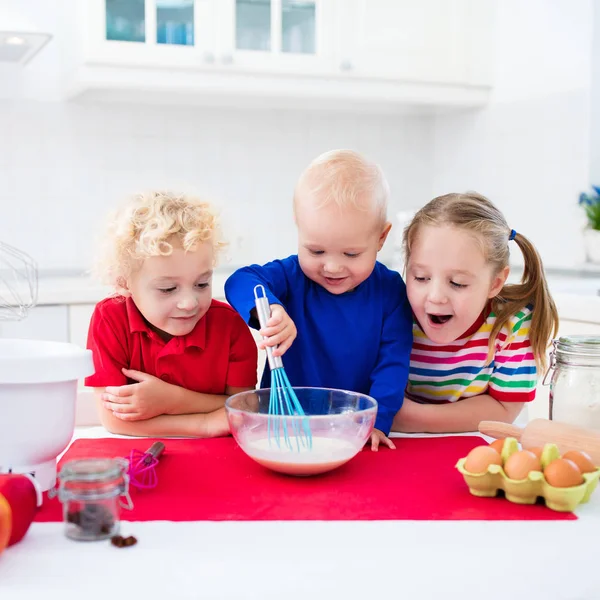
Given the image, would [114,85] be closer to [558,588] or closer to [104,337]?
[104,337]

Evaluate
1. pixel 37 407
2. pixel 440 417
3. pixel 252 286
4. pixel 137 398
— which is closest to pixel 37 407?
pixel 37 407

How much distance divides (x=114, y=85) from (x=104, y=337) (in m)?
1.69

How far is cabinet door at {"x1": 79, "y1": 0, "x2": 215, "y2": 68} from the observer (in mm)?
2674

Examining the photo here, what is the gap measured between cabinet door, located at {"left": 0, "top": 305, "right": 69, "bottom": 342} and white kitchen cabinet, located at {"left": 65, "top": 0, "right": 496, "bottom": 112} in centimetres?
78

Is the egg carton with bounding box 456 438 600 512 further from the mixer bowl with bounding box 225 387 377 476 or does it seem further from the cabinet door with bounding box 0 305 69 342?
the cabinet door with bounding box 0 305 69 342

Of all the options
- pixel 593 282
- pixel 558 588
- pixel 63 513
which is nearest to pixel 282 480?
pixel 63 513

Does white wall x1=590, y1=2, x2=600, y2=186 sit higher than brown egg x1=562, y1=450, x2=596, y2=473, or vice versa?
white wall x1=590, y1=2, x2=600, y2=186

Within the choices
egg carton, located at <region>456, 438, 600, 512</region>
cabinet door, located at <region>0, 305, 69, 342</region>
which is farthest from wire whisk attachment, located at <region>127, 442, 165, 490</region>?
cabinet door, located at <region>0, 305, 69, 342</region>

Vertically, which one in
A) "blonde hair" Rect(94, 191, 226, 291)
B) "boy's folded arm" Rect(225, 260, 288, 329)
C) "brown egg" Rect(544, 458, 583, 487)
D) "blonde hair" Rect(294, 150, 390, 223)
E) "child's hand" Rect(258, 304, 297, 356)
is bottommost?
"brown egg" Rect(544, 458, 583, 487)

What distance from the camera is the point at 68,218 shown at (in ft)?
10.0

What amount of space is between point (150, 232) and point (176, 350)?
19 cm

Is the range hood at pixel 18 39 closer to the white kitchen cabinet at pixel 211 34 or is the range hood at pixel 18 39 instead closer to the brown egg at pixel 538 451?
the white kitchen cabinet at pixel 211 34

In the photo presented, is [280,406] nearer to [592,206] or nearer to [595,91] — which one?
[592,206]

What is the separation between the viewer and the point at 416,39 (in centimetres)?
305
